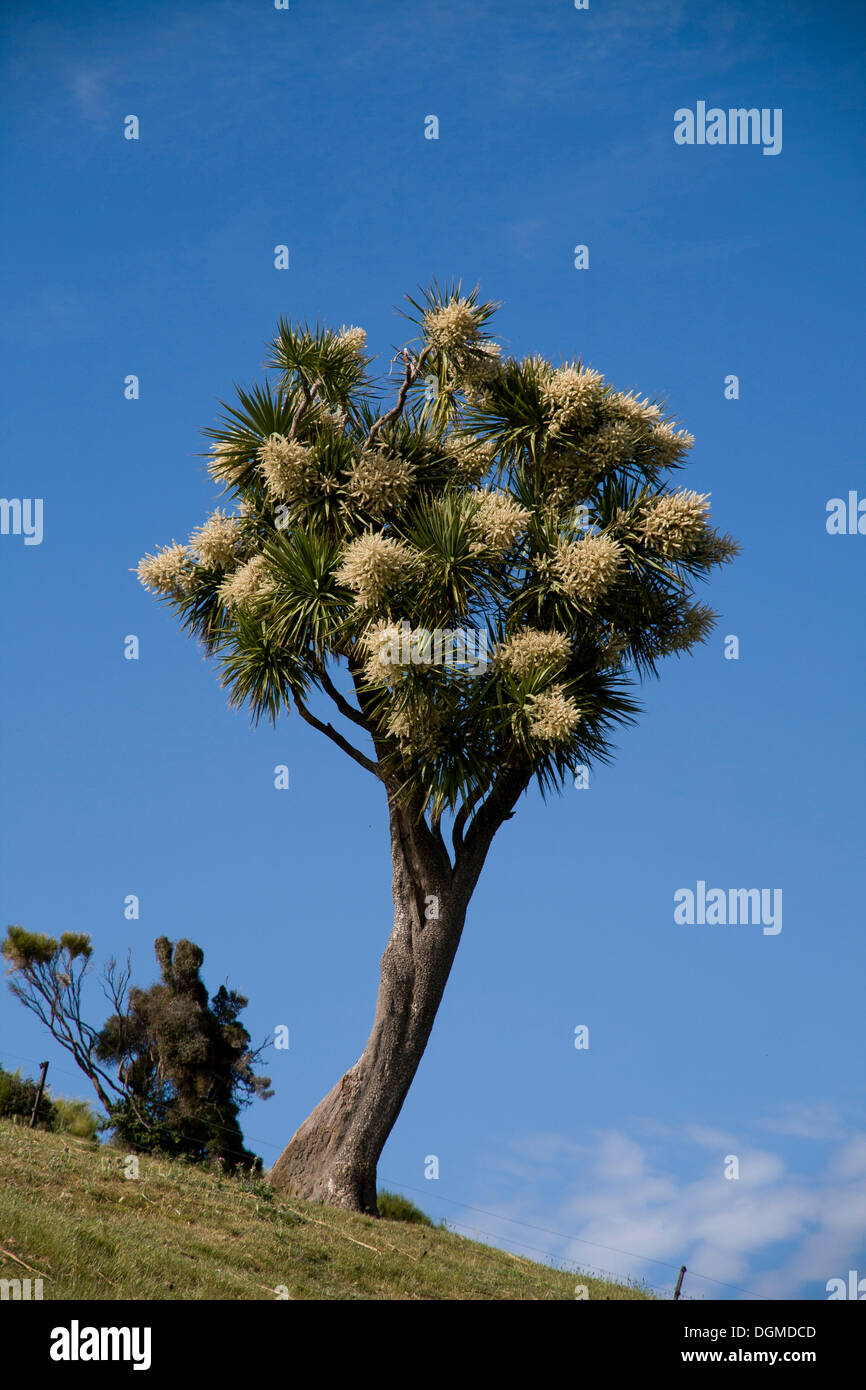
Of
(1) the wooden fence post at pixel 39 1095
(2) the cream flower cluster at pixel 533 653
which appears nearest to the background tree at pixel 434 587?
(2) the cream flower cluster at pixel 533 653

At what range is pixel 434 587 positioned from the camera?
1352 centimetres

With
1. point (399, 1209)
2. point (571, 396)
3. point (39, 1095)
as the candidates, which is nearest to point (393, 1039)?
point (399, 1209)

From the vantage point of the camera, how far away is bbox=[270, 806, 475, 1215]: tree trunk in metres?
14.0

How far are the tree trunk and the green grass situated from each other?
77 centimetres

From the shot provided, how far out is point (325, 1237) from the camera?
11.8 meters

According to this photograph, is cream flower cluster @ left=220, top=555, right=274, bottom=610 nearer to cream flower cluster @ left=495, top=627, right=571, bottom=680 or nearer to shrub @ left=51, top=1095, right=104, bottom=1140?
cream flower cluster @ left=495, top=627, right=571, bottom=680

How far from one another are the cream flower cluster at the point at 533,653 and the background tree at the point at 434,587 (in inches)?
0.8

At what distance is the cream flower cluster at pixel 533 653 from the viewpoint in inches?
525

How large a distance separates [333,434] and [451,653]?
3364 mm


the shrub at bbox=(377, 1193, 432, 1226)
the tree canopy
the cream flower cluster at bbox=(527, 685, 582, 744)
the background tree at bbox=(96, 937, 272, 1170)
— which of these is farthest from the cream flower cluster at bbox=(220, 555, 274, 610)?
the shrub at bbox=(377, 1193, 432, 1226)

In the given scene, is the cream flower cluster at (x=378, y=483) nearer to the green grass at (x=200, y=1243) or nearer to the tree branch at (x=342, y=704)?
the tree branch at (x=342, y=704)

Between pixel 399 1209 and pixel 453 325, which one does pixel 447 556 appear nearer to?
pixel 453 325
